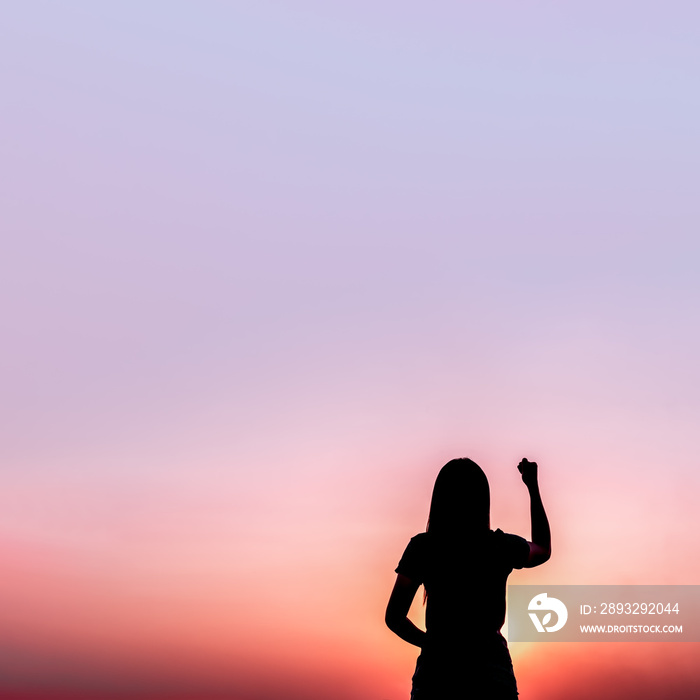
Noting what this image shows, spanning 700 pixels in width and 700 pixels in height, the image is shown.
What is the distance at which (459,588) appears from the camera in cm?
407

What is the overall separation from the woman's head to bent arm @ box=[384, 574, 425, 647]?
0.35 metres

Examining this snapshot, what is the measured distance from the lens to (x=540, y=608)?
21.1ft

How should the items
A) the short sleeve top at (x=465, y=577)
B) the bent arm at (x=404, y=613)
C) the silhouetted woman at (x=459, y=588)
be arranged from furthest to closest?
the bent arm at (x=404, y=613) < the short sleeve top at (x=465, y=577) < the silhouetted woman at (x=459, y=588)

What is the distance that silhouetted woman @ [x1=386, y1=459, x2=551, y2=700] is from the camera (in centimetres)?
A: 392

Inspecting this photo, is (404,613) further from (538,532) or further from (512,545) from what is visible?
(538,532)

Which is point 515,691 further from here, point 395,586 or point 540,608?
point 540,608

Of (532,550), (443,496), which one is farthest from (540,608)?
(443,496)

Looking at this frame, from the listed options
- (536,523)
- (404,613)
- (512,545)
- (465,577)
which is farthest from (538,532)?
(404,613)

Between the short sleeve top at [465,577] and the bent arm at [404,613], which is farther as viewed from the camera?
the bent arm at [404,613]

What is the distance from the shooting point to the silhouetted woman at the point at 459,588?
3920 millimetres

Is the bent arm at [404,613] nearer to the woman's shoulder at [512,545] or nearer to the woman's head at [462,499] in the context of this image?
the woman's head at [462,499]

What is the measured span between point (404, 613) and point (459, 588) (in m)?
0.35

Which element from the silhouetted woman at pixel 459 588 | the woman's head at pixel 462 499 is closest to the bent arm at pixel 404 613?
the silhouetted woman at pixel 459 588

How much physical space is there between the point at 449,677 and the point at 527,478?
1143 mm
